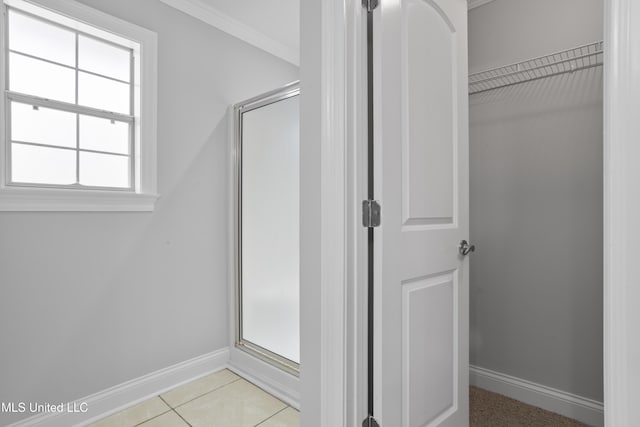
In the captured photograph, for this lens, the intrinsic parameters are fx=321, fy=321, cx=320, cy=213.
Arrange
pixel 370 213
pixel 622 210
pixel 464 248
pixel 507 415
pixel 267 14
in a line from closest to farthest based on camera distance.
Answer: pixel 622 210 → pixel 370 213 → pixel 464 248 → pixel 507 415 → pixel 267 14

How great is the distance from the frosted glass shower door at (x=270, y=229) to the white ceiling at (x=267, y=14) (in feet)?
2.28

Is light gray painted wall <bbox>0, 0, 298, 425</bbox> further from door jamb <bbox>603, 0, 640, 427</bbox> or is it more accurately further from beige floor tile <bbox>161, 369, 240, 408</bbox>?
door jamb <bbox>603, 0, 640, 427</bbox>

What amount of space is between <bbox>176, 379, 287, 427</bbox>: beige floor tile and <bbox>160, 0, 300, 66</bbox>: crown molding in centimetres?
253

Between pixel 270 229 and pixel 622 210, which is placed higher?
pixel 622 210

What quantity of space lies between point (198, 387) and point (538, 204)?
236 centimetres

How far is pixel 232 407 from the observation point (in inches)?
73.5

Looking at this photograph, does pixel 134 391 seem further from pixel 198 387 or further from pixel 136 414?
pixel 198 387

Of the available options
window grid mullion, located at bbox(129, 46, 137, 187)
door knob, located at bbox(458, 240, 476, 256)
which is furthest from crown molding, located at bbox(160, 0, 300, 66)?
door knob, located at bbox(458, 240, 476, 256)

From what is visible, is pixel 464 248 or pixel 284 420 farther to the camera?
pixel 284 420

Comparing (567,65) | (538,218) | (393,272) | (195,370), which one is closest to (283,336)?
(195,370)

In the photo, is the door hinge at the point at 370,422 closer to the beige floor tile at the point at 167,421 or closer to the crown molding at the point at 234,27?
the beige floor tile at the point at 167,421

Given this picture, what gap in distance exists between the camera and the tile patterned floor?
174cm

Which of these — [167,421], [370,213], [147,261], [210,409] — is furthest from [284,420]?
[370,213]

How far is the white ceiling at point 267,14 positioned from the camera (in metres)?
2.25
